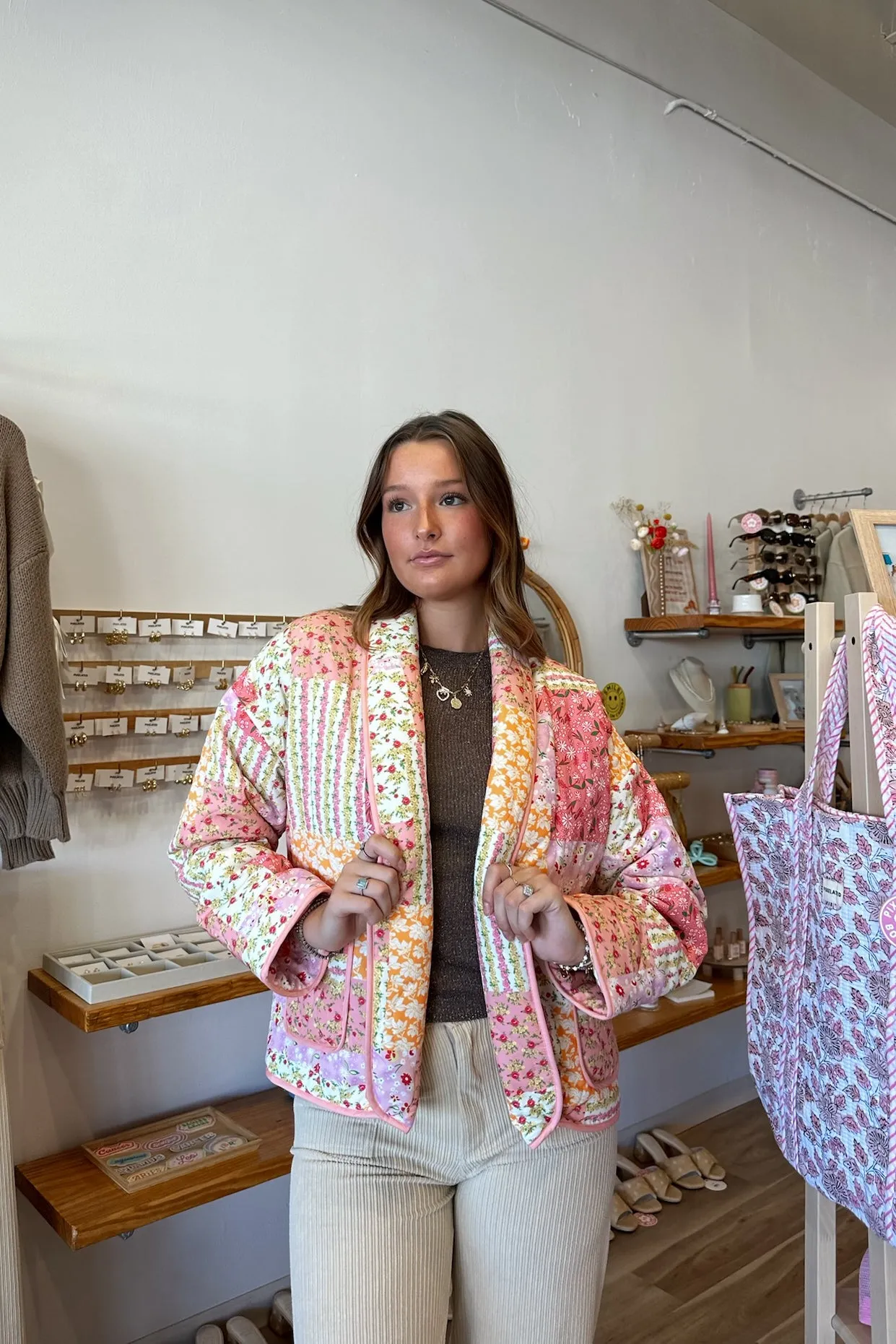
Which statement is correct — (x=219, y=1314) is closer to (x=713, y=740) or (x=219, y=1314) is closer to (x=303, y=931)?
(x=303, y=931)

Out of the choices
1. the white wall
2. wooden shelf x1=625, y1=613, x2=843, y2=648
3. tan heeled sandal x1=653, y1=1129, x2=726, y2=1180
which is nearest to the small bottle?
the white wall

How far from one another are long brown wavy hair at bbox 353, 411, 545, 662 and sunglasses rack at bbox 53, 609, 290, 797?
901mm

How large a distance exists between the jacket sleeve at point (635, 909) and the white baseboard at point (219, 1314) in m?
1.54

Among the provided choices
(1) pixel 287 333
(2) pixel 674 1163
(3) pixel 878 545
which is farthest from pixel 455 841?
(2) pixel 674 1163

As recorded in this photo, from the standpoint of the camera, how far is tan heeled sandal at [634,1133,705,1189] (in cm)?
302

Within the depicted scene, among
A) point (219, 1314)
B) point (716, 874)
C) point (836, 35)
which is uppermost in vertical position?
point (836, 35)

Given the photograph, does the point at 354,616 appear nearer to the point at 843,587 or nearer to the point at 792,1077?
the point at 792,1077

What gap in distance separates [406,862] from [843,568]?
284 cm

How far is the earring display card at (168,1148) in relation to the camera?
1.92 m

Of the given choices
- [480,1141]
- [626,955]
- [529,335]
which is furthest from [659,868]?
[529,335]

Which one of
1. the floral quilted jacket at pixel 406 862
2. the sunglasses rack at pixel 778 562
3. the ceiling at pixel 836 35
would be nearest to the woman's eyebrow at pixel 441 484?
the floral quilted jacket at pixel 406 862

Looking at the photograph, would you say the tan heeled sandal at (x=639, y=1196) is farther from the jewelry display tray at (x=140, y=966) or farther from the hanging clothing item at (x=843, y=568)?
the hanging clothing item at (x=843, y=568)

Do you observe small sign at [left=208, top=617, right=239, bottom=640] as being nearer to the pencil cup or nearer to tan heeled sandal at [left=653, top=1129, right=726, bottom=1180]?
the pencil cup

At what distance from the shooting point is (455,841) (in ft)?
4.20
